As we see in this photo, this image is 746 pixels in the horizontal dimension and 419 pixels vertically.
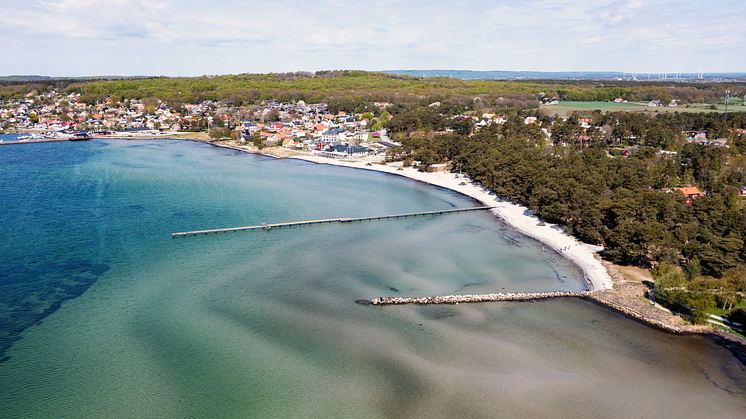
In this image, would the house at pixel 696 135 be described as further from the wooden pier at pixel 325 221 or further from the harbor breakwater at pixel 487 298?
the harbor breakwater at pixel 487 298

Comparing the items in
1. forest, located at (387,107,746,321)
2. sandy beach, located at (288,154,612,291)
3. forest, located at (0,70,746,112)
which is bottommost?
sandy beach, located at (288,154,612,291)

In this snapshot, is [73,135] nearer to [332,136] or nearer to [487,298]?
[332,136]

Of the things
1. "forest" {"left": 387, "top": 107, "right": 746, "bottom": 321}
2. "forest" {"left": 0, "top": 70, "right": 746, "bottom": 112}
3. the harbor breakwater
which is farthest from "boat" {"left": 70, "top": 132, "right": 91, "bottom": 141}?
the harbor breakwater

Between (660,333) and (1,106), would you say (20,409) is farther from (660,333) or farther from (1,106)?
(1,106)

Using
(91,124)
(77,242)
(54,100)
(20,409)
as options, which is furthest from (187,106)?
(20,409)

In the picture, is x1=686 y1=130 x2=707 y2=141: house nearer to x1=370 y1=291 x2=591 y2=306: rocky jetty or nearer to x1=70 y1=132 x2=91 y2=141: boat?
x1=370 y1=291 x2=591 y2=306: rocky jetty

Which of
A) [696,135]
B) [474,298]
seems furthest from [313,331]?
[696,135]
